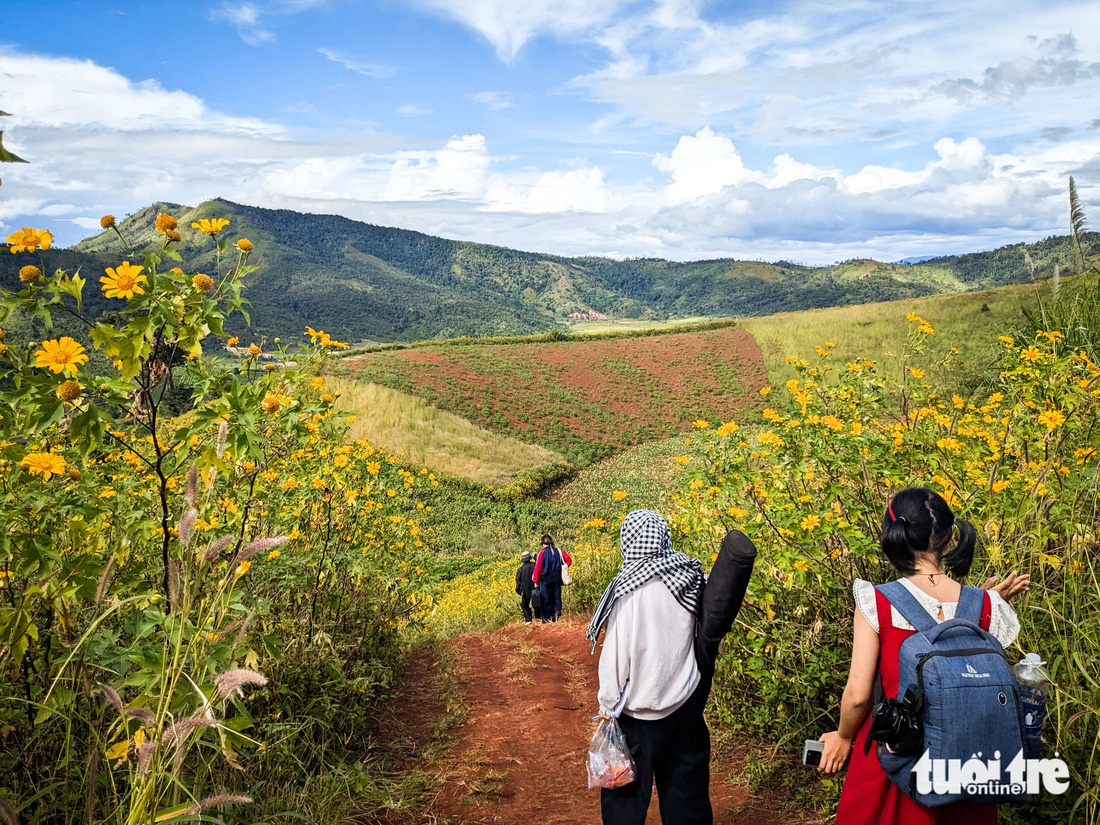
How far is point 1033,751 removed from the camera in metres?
1.96

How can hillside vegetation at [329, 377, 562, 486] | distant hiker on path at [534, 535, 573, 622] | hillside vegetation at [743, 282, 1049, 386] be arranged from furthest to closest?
hillside vegetation at [743, 282, 1049, 386] → hillside vegetation at [329, 377, 562, 486] → distant hiker on path at [534, 535, 573, 622]

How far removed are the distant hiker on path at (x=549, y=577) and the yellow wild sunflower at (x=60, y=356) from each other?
6.85 metres

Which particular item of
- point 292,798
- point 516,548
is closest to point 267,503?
point 292,798

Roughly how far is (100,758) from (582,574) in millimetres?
7370

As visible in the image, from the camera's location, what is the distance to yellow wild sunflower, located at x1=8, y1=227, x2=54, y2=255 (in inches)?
88.2

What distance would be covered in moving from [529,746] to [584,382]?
118 feet

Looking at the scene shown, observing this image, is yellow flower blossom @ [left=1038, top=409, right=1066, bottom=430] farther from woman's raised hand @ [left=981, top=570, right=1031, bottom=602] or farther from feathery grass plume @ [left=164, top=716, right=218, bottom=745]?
feathery grass plume @ [left=164, top=716, right=218, bottom=745]

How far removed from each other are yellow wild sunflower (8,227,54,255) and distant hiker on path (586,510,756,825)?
96.8 inches

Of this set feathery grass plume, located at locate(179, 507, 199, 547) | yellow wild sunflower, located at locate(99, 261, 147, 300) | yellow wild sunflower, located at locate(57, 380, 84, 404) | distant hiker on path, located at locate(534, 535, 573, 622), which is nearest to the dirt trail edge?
distant hiker on path, located at locate(534, 535, 573, 622)

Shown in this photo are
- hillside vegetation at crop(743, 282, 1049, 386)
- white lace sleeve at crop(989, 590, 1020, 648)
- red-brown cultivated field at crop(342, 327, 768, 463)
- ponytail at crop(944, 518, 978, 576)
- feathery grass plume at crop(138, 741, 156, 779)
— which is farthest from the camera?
red-brown cultivated field at crop(342, 327, 768, 463)

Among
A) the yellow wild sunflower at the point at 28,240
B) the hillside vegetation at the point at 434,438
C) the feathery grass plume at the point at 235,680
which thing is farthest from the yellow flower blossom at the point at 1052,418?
the hillside vegetation at the point at 434,438

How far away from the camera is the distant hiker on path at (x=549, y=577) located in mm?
8570

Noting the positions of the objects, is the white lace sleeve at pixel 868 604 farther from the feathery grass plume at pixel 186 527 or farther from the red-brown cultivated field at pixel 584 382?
the red-brown cultivated field at pixel 584 382

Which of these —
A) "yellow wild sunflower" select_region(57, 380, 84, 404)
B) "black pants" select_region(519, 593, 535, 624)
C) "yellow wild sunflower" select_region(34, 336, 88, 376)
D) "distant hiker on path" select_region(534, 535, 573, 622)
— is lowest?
"black pants" select_region(519, 593, 535, 624)
